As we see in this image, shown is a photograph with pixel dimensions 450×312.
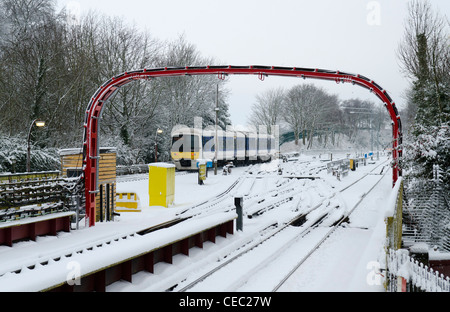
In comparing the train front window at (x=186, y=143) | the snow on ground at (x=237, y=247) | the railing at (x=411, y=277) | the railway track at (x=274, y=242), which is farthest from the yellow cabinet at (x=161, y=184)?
the train front window at (x=186, y=143)

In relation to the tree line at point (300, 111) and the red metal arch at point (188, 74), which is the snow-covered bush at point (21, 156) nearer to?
the red metal arch at point (188, 74)

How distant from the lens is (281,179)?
26.0 metres

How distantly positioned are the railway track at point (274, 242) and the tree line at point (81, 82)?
56.0 feet

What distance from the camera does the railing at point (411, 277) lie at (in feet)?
16.8

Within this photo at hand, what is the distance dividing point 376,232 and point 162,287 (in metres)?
6.89

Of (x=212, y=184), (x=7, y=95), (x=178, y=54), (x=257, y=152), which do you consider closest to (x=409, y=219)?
(x=212, y=184)

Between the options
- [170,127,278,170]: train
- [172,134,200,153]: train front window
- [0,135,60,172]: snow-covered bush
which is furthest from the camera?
[170,127,278,170]: train

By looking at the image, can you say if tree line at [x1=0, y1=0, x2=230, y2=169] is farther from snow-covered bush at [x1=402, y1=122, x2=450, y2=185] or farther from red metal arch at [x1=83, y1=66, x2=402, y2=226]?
snow-covered bush at [x1=402, y1=122, x2=450, y2=185]

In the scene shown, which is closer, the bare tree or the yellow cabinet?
the yellow cabinet

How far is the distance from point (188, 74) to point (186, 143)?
19217 millimetres

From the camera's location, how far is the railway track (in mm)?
6824

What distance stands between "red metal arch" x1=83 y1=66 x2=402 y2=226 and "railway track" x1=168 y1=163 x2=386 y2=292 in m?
2.86

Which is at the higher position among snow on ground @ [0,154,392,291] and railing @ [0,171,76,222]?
railing @ [0,171,76,222]

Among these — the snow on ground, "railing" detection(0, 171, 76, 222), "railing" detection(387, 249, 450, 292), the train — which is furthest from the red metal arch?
the train
